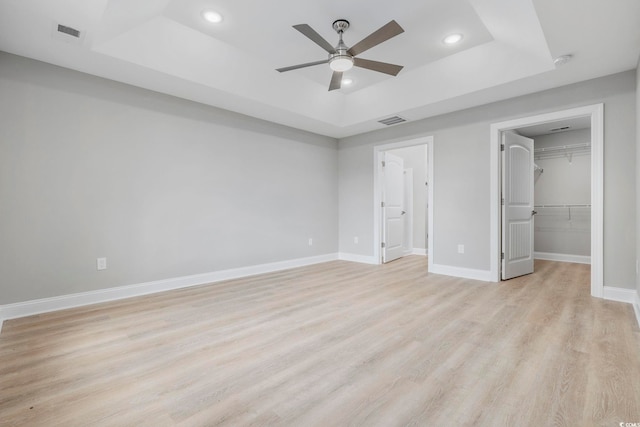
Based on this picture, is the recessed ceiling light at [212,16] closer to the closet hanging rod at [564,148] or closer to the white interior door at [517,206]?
the white interior door at [517,206]

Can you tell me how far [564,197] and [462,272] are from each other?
3316 millimetres

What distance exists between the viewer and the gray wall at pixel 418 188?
6.67 m

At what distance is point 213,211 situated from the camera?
13.6 ft

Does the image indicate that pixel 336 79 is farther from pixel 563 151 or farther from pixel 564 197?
pixel 564 197

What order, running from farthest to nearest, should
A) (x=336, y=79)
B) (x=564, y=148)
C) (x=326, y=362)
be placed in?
(x=564, y=148), (x=336, y=79), (x=326, y=362)

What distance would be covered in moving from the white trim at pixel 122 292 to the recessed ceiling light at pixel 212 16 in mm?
3001

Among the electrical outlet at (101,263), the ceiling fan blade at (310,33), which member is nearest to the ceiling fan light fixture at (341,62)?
the ceiling fan blade at (310,33)

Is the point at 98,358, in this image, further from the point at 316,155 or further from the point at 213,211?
the point at 316,155

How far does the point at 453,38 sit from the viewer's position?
3297mm

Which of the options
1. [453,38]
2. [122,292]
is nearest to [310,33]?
[453,38]

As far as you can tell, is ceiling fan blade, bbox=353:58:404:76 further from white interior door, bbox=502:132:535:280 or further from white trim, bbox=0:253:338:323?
white trim, bbox=0:253:338:323

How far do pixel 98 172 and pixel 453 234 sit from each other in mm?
4697

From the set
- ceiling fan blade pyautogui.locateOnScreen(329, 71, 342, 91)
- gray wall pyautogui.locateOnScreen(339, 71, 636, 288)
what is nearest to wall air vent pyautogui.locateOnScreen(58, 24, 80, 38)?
ceiling fan blade pyautogui.locateOnScreen(329, 71, 342, 91)

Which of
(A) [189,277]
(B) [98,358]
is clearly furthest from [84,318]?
(A) [189,277]
